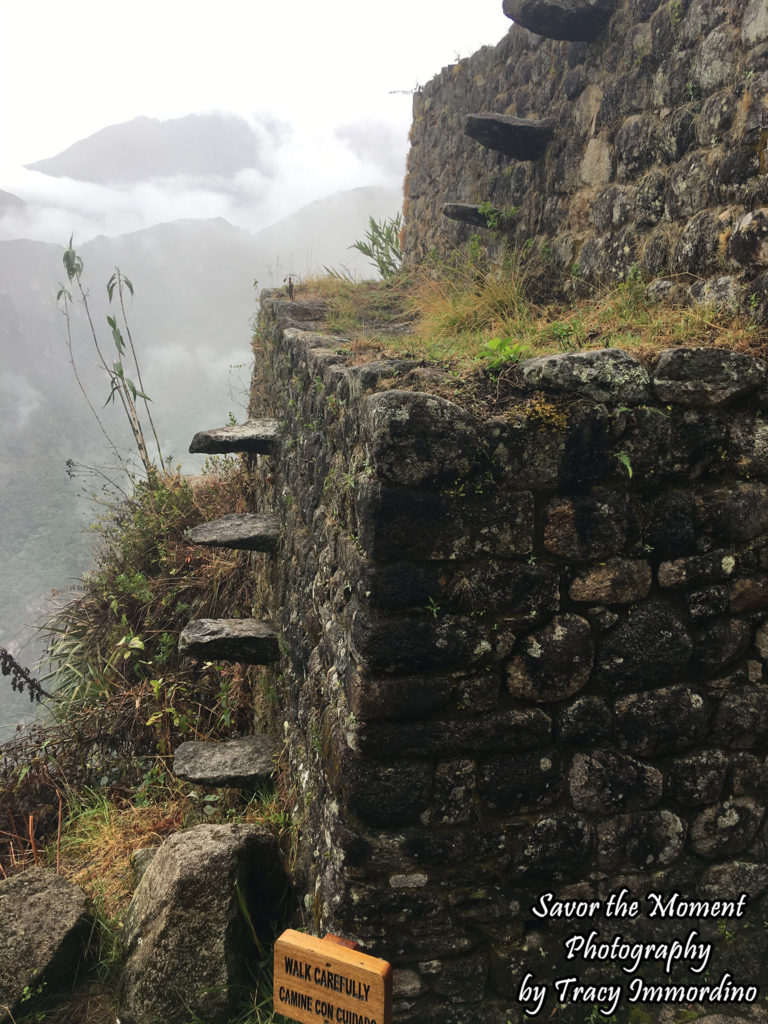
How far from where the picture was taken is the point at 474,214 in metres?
5.21

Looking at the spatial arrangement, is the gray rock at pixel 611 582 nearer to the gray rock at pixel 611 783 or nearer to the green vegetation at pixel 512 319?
the gray rock at pixel 611 783

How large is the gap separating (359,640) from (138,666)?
165 inches

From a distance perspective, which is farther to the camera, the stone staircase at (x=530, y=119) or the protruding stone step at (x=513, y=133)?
the protruding stone step at (x=513, y=133)

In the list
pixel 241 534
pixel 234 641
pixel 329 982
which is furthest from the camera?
pixel 241 534

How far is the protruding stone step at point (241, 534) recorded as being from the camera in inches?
185

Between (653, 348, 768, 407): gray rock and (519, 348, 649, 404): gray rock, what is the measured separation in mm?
75

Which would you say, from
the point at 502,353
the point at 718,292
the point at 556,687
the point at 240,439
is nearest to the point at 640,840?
the point at 556,687

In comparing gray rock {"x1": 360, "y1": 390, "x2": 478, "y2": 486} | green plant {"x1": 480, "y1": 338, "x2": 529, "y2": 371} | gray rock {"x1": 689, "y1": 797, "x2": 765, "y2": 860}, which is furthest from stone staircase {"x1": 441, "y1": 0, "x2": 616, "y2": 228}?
gray rock {"x1": 689, "y1": 797, "x2": 765, "y2": 860}

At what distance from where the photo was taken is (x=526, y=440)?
89.3 inches

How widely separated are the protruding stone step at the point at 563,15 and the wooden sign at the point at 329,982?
4252 millimetres

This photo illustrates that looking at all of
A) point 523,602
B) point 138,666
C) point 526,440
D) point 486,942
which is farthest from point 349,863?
point 138,666

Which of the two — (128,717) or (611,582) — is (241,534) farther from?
(611,582)

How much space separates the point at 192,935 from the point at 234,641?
1.68 meters

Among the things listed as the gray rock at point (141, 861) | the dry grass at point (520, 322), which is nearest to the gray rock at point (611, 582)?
the dry grass at point (520, 322)
